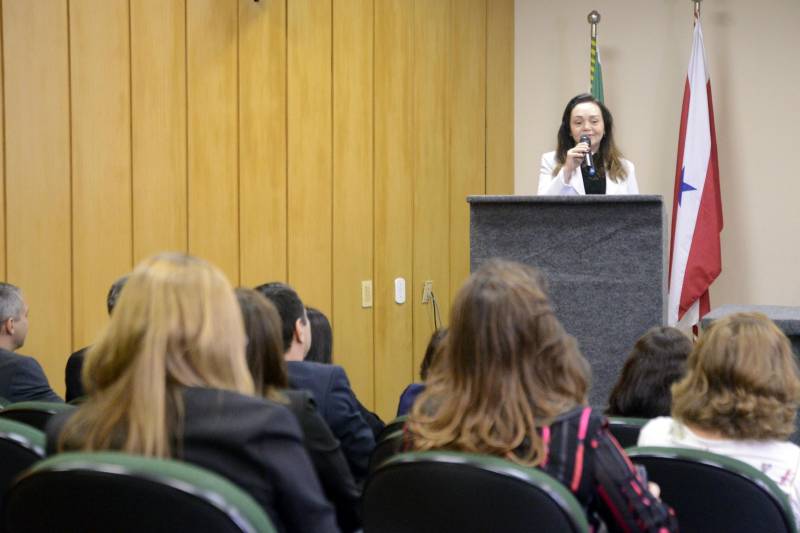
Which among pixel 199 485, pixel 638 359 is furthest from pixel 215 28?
pixel 199 485

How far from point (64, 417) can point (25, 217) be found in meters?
2.04

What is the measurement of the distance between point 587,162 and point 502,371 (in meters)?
2.40

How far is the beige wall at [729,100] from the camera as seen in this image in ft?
20.1

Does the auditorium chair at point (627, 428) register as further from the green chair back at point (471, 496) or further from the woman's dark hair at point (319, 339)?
the woman's dark hair at point (319, 339)

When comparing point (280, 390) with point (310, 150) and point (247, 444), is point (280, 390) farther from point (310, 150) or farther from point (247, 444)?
point (310, 150)

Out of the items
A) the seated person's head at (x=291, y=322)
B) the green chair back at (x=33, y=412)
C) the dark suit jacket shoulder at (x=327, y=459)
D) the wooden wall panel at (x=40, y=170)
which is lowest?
the dark suit jacket shoulder at (x=327, y=459)

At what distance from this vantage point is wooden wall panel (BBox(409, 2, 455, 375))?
568 cm

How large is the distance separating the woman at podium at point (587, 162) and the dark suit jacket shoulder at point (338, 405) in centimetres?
175

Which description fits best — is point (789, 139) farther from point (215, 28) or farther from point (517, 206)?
point (215, 28)

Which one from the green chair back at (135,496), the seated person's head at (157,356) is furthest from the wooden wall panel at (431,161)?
the green chair back at (135,496)

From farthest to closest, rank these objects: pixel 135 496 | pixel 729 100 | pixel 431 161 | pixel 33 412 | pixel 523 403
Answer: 1. pixel 729 100
2. pixel 431 161
3. pixel 33 412
4. pixel 523 403
5. pixel 135 496

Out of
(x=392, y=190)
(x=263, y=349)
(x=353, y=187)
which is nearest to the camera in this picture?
(x=263, y=349)

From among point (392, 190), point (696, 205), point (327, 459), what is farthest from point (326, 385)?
point (696, 205)

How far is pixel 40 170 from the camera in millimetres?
3537
